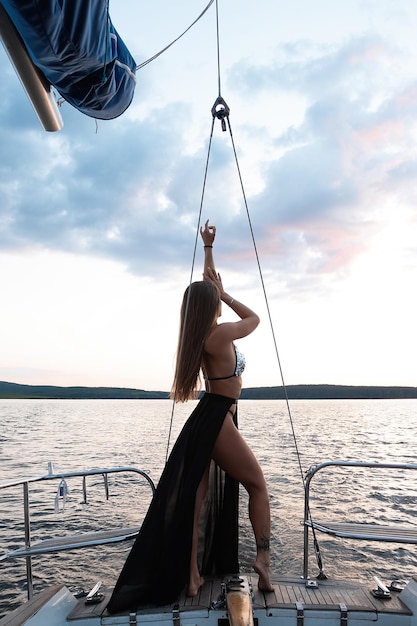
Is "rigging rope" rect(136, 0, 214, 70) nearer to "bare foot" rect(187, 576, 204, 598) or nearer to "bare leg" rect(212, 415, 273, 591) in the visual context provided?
"bare leg" rect(212, 415, 273, 591)

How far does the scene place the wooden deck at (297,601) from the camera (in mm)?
2973

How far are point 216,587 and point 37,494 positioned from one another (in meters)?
9.56

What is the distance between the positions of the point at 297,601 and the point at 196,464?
1.00m

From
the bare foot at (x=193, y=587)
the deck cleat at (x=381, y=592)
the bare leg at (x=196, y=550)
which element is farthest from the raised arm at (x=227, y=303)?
the deck cleat at (x=381, y=592)

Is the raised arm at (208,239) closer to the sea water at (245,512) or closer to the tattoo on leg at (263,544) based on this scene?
the sea water at (245,512)

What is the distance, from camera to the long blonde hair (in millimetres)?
3375

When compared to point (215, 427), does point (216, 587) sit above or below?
below

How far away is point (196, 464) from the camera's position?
3.34 meters

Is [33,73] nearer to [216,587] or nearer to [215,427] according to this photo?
[215,427]

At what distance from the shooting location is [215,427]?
337cm

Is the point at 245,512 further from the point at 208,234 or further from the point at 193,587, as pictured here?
the point at 208,234

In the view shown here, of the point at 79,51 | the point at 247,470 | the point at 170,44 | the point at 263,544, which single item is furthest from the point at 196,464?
the point at 170,44

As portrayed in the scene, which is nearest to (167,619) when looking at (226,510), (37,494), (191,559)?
(191,559)

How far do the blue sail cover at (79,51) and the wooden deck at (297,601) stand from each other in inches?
114
